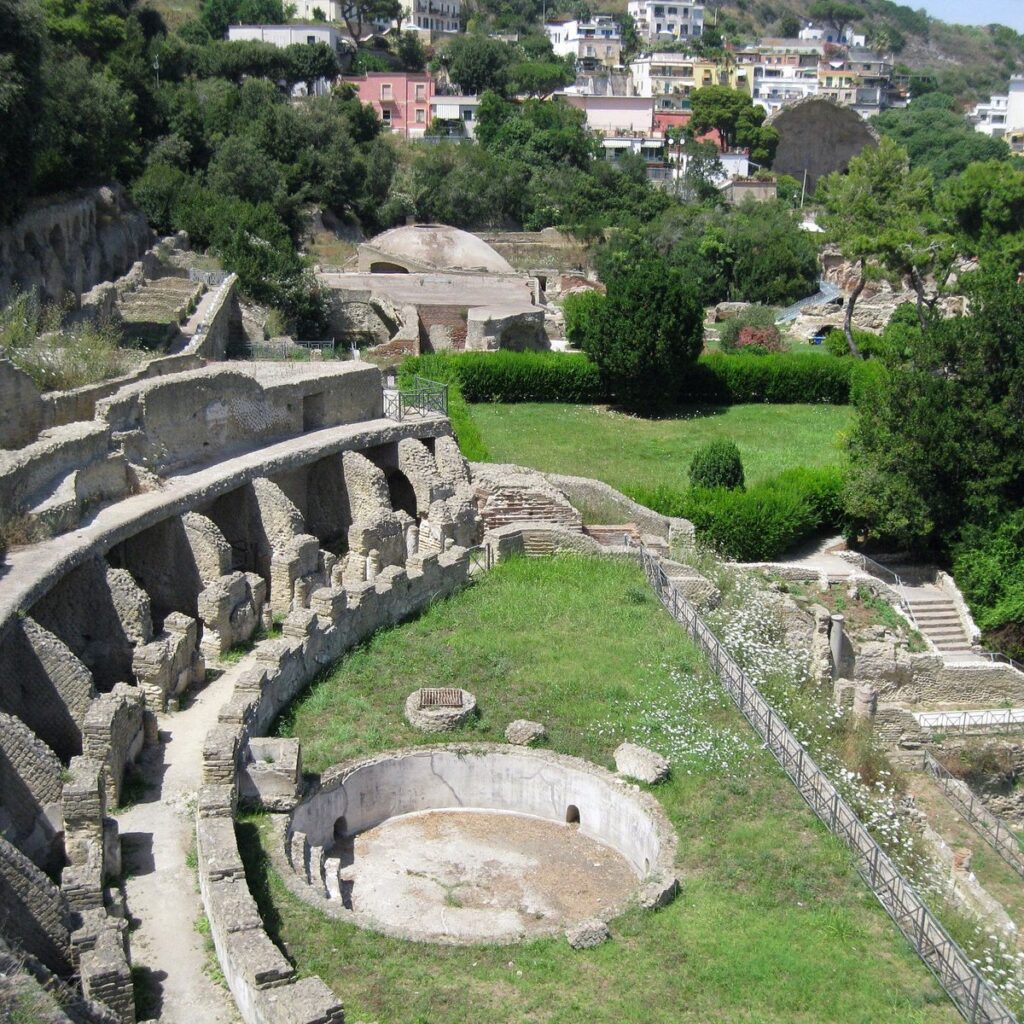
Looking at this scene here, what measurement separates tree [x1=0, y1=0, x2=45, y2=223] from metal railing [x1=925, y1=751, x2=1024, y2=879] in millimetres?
20306

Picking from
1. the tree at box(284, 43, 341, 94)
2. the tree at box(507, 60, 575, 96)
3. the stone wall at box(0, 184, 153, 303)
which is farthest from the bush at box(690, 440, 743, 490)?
the tree at box(507, 60, 575, 96)

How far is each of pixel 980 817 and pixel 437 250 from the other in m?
A: 32.1

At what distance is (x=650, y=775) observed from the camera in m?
13.6

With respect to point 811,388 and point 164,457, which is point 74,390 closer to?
point 164,457

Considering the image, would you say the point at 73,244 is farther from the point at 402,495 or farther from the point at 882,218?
the point at 882,218

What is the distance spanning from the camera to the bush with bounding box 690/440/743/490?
24531 mm

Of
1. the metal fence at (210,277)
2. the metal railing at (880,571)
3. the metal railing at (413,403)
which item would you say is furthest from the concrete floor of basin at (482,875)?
the metal fence at (210,277)

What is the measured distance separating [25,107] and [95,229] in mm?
9482

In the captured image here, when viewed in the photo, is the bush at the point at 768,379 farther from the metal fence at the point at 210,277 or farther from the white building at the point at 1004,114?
the white building at the point at 1004,114

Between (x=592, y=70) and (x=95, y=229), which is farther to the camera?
(x=592, y=70)

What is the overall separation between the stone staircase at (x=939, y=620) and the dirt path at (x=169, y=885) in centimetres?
1284

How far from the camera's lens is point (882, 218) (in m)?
36.7

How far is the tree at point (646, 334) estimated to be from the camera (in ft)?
103

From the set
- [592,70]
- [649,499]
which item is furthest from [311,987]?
[592,70]
